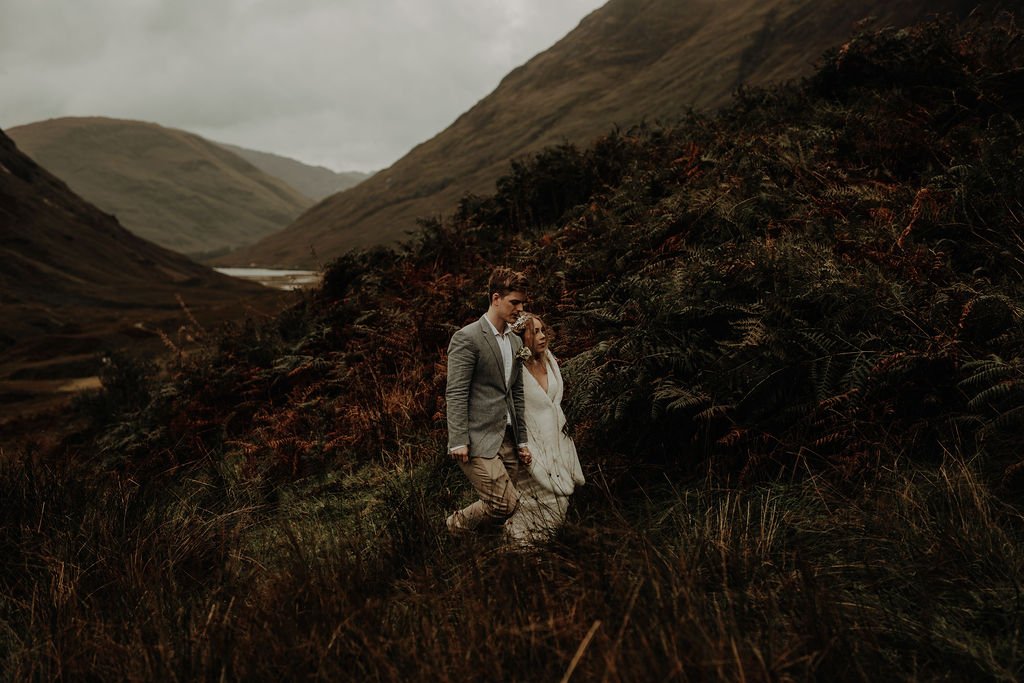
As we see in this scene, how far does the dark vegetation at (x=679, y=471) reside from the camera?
2199 mm

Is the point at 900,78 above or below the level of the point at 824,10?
below

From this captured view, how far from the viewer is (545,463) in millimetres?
3463

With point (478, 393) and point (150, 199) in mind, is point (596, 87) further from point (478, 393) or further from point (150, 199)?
point (150, 199)

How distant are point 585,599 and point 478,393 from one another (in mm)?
1643

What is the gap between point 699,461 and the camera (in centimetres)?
386

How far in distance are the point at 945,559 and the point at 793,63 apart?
70.0 metres

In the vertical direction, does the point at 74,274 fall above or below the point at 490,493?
above

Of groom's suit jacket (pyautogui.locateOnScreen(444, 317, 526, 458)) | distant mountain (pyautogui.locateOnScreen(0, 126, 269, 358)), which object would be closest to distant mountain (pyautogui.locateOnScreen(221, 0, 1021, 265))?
distant mountain (pyautogui.locateOnScreen(0, 126, 269, 358))

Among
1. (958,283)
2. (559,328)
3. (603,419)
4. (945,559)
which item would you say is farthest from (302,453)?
(958,283)

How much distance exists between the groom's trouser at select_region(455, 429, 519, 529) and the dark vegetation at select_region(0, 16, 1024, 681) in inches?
9.5

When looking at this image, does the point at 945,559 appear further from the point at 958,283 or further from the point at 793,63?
the point at 793,63

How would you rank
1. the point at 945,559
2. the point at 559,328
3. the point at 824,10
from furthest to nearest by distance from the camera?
the point at 824,10 < the point at 559,328 < the point at 945,559

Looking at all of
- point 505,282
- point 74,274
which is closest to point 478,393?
point 505,282

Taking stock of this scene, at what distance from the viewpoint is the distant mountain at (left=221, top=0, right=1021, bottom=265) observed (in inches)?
2608
